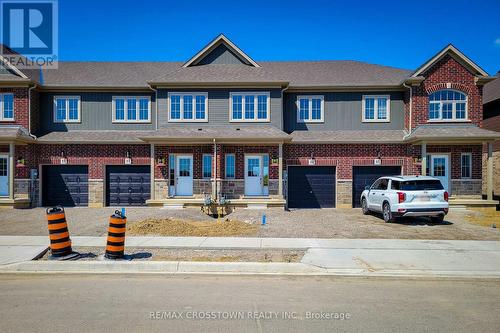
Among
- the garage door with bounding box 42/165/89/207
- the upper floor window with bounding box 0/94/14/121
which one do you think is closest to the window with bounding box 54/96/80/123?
the upper floor window with bounding box 0/94/14/121

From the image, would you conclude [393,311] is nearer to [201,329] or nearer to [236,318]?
[236,318]

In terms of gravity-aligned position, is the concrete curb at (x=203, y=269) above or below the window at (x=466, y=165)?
below

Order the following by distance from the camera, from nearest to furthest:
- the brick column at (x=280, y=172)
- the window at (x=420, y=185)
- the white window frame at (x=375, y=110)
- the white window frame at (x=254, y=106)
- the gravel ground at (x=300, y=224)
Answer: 1. the gravel ground at (x=300, y=224)
2. the window at (x=420, y=185)
3. the brick column at (x=280, y=172)
4. the white window frame at (x=254, y=106)
5. the white window frame at (x=375, y=110)

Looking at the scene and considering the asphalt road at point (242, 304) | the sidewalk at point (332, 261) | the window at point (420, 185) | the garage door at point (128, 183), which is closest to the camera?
the asphalt road at point (242, 304)

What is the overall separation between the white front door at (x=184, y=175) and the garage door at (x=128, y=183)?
2.23 m

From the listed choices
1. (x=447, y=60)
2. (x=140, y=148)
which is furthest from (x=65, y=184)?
(x=447, y=60)

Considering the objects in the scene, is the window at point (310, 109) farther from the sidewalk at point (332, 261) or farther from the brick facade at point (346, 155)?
the sidewalk at point (332, 261)

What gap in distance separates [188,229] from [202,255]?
126 inches

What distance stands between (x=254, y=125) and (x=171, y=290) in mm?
13562

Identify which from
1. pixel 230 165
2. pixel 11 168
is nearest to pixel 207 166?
pixel 230 165

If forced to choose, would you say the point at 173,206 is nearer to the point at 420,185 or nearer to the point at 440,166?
the point at 420,185

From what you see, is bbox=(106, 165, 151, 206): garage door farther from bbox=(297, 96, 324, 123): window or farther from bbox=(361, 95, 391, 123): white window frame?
bbox=(361, 95, 391, 123): white window frame

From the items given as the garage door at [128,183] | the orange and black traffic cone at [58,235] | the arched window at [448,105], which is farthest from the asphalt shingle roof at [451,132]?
the orange and black traffic cone at [58,235]

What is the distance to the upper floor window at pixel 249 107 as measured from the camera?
19.1 meters
